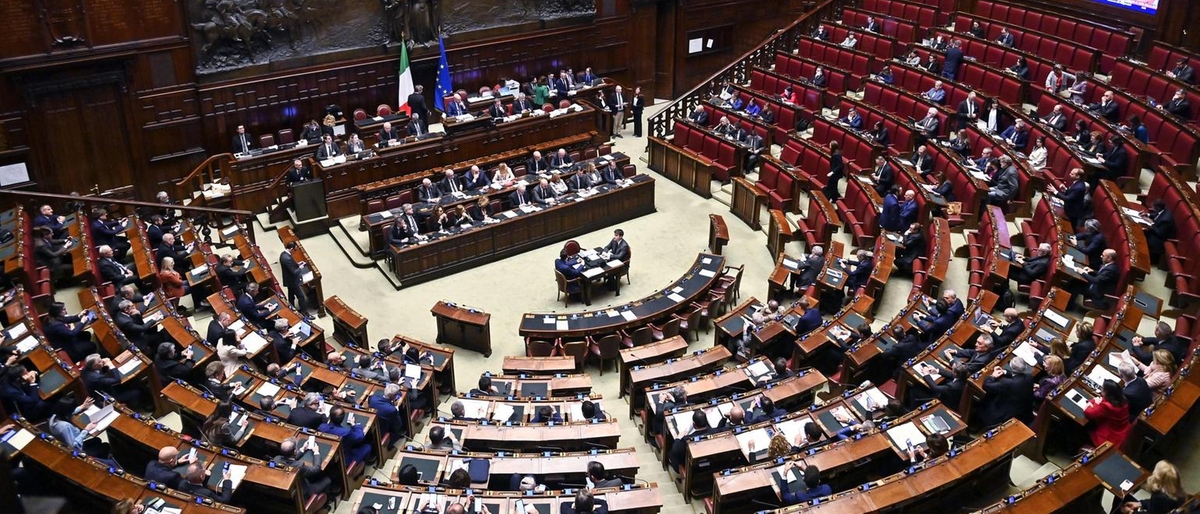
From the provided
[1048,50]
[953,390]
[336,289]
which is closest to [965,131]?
[1048,50]

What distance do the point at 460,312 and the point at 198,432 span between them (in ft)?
14.2

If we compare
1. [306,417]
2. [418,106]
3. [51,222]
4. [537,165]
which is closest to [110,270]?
[51,222]

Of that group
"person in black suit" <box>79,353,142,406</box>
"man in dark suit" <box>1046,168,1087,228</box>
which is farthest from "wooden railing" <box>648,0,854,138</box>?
"person in black suit" <box>79,353,142,406</box>

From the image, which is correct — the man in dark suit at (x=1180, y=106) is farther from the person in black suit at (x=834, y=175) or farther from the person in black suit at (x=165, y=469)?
the person in black suit at (x=165, y=469)

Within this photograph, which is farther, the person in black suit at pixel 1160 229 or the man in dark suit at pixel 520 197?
the man in dark suit at pixel 520 197

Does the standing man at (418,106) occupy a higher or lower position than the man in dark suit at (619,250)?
higher

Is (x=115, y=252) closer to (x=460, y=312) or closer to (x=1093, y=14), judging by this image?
(x=460, y=312)

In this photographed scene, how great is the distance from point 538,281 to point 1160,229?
9.49 m

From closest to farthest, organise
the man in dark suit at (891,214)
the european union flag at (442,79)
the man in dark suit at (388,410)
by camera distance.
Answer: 1. the man in dark suit at (388,410)
2. the man in dark suit at (891,214)
3. the european union flag at (442,79)

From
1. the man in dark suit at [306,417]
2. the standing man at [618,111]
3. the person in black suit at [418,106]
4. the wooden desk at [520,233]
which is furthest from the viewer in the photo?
the standing man at [618,111]

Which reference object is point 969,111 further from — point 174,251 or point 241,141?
point 174,251

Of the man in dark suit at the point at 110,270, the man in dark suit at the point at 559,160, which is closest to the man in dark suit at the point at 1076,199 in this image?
the man in dark suit at the point at 559,160

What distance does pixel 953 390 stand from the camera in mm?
10031

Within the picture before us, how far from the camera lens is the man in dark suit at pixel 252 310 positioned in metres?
12.6
